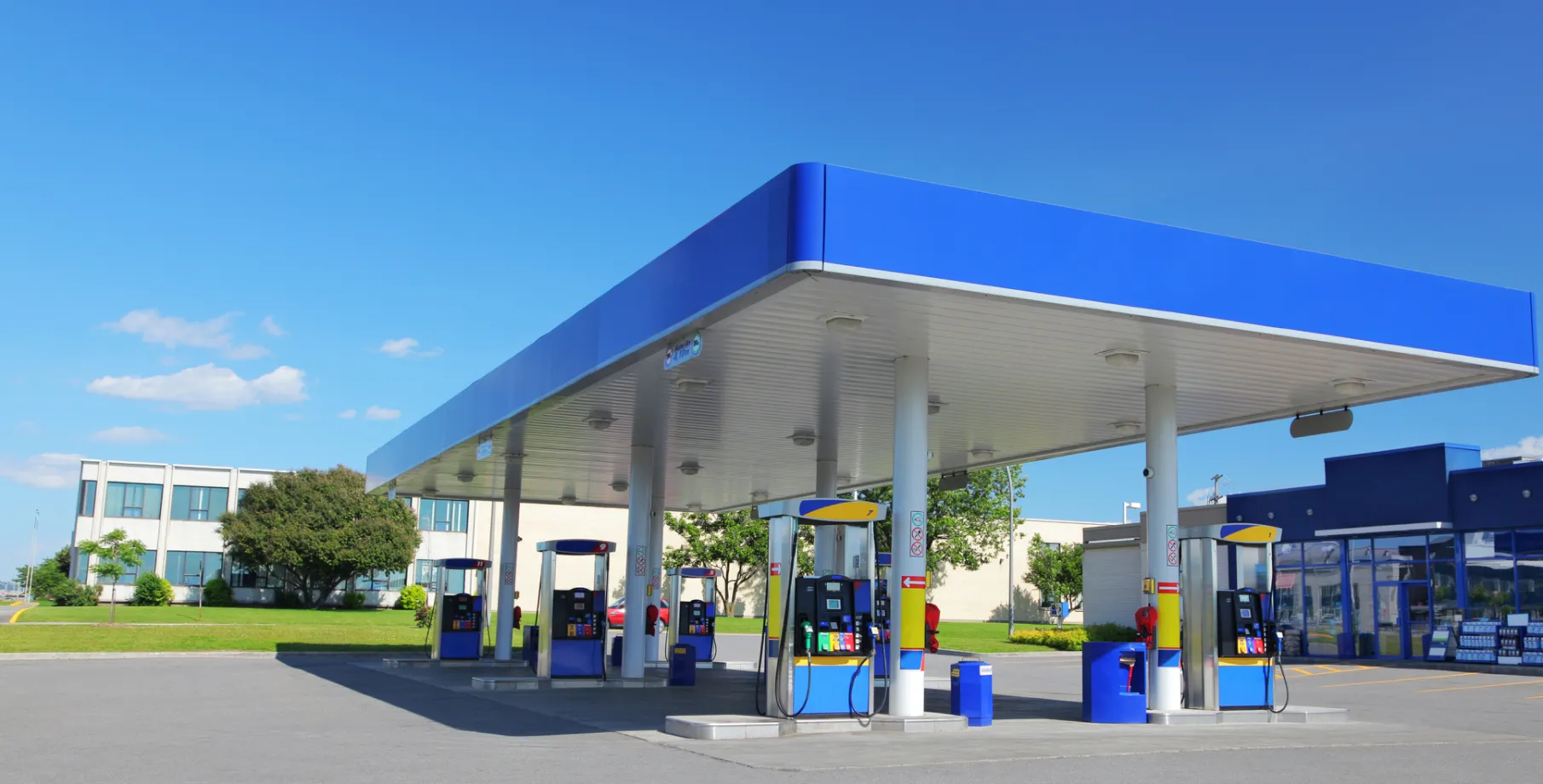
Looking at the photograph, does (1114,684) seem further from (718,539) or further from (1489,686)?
(718,539)

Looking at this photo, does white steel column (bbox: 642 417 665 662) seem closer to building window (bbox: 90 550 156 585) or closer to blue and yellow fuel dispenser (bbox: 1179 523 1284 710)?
blue and yellow fuel dispenser (bbox: 1179 523 1284 710)

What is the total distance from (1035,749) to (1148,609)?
456 centimetres

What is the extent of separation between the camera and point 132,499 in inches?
2525

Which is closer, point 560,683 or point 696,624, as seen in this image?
point 560,683

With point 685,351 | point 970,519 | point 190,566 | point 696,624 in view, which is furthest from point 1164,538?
point 190,566

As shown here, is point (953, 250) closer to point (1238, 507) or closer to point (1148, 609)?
point (1148, 609)

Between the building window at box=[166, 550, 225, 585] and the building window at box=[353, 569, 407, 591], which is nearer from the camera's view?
the building window at box=[166, 550, 225, 585]

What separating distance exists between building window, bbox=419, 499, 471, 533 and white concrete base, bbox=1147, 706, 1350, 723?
56246 mm

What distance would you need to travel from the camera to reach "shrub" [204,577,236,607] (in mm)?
61344

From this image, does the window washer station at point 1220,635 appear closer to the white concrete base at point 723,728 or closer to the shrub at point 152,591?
the white concrete base at point 723,728

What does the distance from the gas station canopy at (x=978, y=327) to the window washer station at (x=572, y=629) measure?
105 inches

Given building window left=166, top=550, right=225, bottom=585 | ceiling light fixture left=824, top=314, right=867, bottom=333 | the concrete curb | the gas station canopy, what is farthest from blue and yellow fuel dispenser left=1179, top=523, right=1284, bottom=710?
building window left=166, top=550, right=225, bottom=585

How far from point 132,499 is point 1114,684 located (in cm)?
6156

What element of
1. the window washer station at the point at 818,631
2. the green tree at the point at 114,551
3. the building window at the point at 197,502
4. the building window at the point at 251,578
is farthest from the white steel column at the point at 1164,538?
the building window at the point at 197,502
